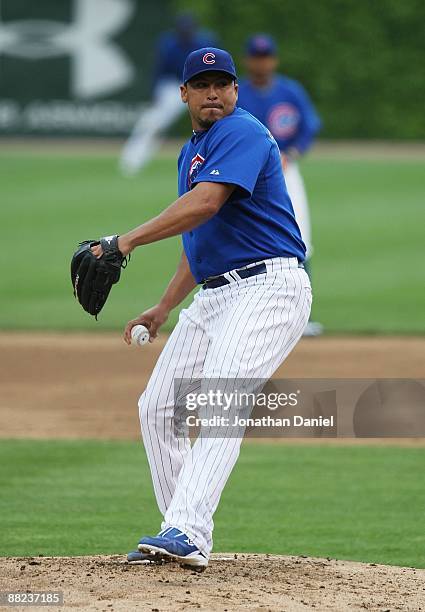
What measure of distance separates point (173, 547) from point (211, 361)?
28.3 inches

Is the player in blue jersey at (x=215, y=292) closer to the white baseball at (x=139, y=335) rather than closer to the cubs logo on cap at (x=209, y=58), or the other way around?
the cubs logo on cap at (x=209, y=58)

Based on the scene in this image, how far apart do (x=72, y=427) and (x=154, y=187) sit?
1318 centimetres

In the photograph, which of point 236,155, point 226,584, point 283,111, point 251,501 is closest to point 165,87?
point 283,111

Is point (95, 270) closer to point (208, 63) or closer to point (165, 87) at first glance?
point (208, 63)

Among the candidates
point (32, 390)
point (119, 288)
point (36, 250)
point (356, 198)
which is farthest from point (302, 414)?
point (356, 198)

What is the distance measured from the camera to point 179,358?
5184mm

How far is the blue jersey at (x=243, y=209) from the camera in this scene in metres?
4.89

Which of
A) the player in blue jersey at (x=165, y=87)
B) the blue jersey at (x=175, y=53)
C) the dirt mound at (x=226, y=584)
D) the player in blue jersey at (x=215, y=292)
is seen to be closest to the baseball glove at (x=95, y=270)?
the player in blue jersey at (x=215, y=292)

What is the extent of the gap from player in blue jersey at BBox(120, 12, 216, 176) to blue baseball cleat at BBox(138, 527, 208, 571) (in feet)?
56.0

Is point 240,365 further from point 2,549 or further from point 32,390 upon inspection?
point 32,390

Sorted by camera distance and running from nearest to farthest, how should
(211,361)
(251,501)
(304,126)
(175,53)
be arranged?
1. (211,361)
2. (251,501)
3. (304,126)
4. (175,53)

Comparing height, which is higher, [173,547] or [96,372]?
[96,372]

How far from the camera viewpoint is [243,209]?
4.99 meters

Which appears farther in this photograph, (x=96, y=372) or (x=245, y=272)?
(x=96, y=372)
